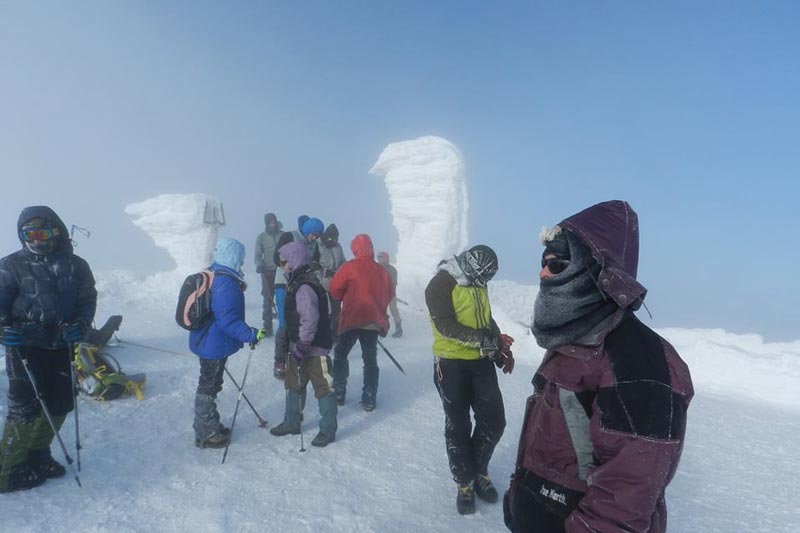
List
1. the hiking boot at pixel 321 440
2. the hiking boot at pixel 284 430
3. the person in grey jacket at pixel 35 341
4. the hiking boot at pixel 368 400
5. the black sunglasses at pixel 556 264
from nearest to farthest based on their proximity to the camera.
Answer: the black sunglasses at pixel 556 264 → the person in grey jacket at pixel 35 341 → the hiking boot at pixel 321 440 → the hiking boot at pixel 284 430 → the hiking boot at pixel 368 400

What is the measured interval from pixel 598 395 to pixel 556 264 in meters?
0.58

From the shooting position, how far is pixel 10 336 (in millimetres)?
3537

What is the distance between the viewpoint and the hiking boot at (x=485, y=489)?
387 cm

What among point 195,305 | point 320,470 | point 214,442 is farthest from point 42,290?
point 320,470

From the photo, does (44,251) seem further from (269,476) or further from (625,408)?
(625,408)

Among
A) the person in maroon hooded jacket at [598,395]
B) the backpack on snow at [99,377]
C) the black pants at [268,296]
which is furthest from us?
the black pants at [268,296]

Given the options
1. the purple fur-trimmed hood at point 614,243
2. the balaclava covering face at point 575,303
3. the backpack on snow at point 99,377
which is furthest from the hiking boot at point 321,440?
the purple fur-trimmed hood at point 614,243

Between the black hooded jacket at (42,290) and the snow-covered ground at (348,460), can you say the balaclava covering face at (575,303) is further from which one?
the black hooded jacket at (42,290)

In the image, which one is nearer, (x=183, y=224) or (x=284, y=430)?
(x=284, y=430)

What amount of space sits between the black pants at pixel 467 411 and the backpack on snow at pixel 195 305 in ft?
8.09

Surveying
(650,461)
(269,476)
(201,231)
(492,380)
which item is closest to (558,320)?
(650,461)

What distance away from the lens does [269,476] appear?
4.13 meters

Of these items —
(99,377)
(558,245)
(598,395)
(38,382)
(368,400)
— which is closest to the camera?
(598,395)

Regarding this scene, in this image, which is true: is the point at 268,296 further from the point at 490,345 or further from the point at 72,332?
the point at 490,345
